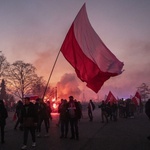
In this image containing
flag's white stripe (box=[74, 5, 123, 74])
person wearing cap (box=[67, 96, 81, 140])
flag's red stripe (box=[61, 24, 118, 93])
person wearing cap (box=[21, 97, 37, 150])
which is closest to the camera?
person wearing cap (box=[21, 97, 37, 150])

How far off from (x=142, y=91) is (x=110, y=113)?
100045 millimetres

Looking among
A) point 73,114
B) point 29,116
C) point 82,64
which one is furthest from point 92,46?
point 29,116

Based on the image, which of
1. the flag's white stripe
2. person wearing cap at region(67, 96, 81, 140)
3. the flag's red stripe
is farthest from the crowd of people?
the flag's white stripe

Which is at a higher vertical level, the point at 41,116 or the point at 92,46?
the point at 92,46

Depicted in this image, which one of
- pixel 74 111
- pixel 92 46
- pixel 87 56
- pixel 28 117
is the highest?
pixel 92 46

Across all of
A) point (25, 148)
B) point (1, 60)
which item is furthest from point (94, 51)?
point (1, 60)

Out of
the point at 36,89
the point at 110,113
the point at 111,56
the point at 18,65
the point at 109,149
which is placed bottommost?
the point at 109,149

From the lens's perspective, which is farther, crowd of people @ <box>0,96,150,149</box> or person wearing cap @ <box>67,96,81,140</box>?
person wearing cap @ <box>67,96,81,140</box>

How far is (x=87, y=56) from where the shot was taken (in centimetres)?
1297

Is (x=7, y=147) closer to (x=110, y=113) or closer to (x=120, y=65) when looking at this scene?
(x=120, y=65)

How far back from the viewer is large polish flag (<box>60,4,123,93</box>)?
12.8 m

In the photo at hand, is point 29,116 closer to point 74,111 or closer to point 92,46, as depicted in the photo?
point 74,111

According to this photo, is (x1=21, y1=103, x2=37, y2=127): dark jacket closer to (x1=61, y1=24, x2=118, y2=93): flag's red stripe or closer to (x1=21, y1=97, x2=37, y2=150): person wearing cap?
(x1=21, y1=97, x2=37, y2=150): person wearing cap

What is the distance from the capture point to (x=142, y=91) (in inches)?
4887
